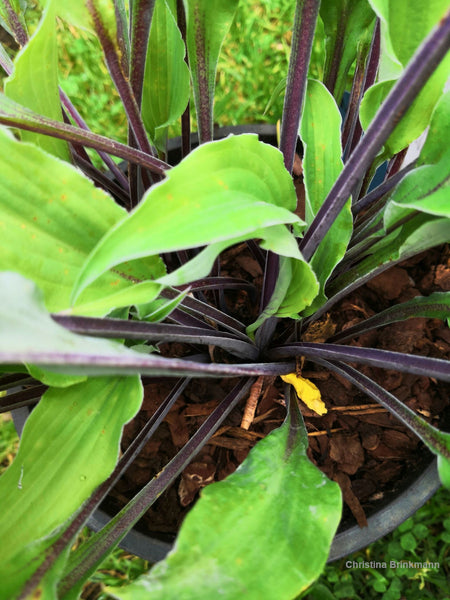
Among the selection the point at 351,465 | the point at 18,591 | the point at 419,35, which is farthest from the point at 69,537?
the point at 419,35

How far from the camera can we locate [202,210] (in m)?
0.30

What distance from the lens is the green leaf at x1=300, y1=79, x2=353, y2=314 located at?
0.44 m

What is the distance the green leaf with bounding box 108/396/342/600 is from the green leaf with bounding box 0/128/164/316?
0.50 ft

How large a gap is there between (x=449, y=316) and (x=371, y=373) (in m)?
0.16

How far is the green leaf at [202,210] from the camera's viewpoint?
27cm

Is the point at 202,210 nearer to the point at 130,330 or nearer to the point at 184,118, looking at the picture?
the point at 130,330

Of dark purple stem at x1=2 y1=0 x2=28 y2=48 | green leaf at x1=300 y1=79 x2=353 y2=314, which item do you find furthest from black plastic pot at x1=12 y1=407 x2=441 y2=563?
dark purple stem at x1=2 y1=0 x2=28 y2=48

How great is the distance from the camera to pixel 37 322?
232 millimetres

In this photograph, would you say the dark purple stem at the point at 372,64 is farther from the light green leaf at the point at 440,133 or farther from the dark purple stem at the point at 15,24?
the dark purple stem at the point at 15,24

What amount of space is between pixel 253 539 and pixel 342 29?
18.6 inches

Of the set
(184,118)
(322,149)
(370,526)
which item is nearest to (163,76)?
(184,118)

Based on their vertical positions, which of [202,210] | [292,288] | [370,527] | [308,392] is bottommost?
[370,527]

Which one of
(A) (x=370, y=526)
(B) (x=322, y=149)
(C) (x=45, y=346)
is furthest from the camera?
(A) (x=370, y=526)

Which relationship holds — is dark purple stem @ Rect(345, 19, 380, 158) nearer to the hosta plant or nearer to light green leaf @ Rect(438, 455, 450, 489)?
the hosta plant
